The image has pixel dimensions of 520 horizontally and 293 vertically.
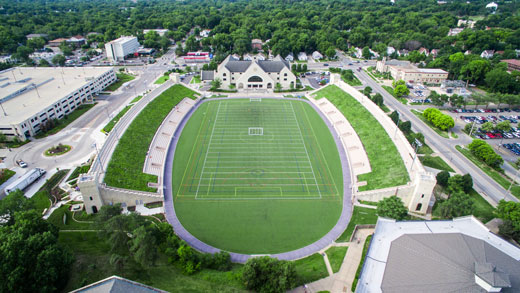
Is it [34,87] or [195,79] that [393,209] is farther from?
[34,87]

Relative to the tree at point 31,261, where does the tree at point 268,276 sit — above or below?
below

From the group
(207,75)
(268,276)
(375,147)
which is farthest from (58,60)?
(268,276)

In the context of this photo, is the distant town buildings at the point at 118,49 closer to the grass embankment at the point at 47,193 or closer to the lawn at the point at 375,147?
the grass embankment at the point at 47,193

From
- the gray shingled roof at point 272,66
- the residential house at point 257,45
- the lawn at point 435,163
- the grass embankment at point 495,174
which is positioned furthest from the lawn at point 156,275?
the residential house at point 257,45

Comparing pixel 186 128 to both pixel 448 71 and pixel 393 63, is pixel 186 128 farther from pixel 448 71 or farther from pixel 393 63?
pixel 448 71

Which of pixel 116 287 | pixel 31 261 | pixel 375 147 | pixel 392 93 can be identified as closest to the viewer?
pixel 116 287

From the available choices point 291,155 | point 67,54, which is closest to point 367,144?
point 291,155
